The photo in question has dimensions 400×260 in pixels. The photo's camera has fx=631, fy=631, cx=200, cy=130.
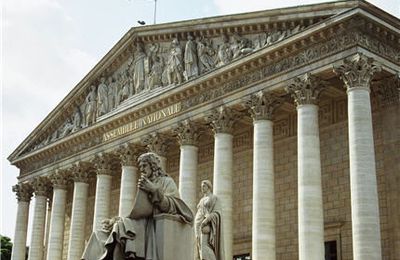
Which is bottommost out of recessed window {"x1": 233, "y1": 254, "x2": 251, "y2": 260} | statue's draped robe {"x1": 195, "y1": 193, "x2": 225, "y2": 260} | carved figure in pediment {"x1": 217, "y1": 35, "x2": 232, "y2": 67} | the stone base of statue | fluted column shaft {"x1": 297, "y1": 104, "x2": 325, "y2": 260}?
the stone base of statue

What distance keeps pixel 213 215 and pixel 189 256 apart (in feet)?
11.8

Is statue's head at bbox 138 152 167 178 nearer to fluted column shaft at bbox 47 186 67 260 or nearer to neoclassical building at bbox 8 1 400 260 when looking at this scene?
neoclassical building at bbox 8 1 400 260

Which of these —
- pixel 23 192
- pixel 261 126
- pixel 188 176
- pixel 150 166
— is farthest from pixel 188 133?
pixel 150 166

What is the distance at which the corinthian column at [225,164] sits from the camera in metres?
22.8

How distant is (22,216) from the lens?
1448 inches

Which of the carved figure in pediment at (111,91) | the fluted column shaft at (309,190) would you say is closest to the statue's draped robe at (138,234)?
the fluted column shaft at (309,190)

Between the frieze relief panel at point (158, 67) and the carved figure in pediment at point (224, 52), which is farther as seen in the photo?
the carved figure in pediment at point (224, 52)

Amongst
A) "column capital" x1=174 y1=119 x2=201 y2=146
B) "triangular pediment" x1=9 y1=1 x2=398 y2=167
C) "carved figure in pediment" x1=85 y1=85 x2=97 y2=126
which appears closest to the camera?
"triangular pediment" x1=9 y1=1 x2=398 y2=167

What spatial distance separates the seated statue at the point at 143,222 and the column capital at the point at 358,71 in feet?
42.9

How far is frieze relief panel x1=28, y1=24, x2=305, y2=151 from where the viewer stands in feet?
79.3

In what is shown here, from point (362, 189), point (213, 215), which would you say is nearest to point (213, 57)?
point (362, 189)

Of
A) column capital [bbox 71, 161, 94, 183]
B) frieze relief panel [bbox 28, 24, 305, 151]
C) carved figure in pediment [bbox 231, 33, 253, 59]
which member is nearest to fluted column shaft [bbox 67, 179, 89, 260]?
column capital [bbox 71, 161, 94, 183]

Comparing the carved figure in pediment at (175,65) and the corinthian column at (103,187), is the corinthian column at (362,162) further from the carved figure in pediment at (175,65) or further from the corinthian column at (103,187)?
the corinthian column at (103,187)

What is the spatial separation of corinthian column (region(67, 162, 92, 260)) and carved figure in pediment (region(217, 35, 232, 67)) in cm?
1047
